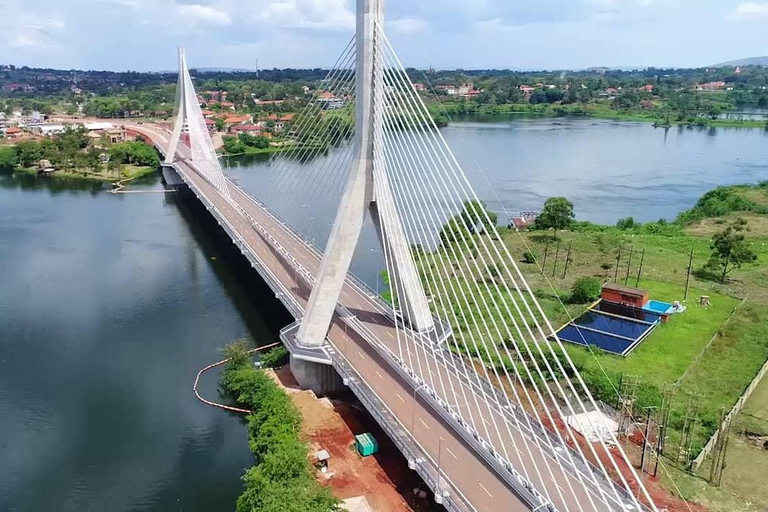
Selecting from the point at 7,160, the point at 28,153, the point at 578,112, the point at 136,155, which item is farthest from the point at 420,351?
the point at 578,112

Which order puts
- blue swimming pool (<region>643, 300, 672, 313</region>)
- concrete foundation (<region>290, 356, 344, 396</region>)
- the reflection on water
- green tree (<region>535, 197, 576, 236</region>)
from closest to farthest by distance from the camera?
the reflection on water → concrete foundation (<region>290, 356, 344, 396</region>) → blue swimming pool (<region>643, 300, 672, 313</region>) → green tree (<region>535, 197, 576, 236</region>)

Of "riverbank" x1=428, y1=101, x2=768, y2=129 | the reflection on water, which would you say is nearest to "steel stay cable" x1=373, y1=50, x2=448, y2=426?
the reflection on water

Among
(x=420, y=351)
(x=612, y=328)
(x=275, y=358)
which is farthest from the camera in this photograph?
(x=612, y=328)

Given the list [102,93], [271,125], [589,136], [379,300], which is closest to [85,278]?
[379,300]

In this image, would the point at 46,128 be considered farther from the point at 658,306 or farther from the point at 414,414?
A: the point at 414,414

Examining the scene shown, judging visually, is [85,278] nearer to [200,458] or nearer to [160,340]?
[160,340]

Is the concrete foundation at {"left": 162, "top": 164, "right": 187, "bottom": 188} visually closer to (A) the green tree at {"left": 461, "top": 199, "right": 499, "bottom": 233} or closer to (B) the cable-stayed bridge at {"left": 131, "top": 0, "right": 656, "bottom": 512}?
(B) the cable-stayed bridge at {"left": 131, "top": 0, "right": 656, "bottom": 512}
